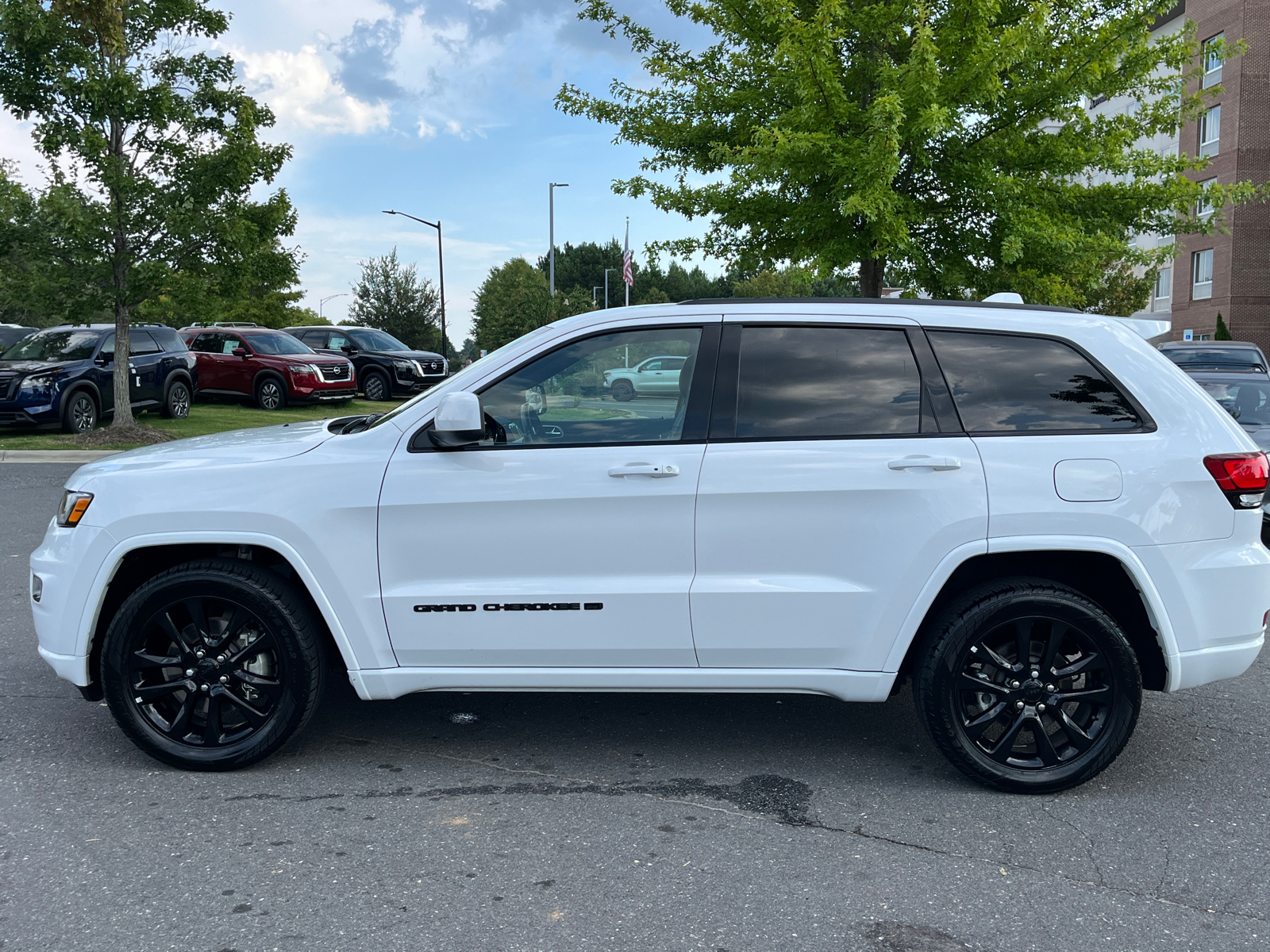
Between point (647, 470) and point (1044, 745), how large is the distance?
1728mm

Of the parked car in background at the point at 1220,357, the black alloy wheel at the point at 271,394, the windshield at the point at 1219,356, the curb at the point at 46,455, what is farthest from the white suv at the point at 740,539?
the black alloy wheel at the point at 271,394

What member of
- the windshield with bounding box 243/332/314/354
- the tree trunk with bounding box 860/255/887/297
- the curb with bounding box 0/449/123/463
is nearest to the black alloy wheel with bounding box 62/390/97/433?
the curb with bounding box 0/449/123/463

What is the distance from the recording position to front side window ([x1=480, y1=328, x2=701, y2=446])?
154 inches

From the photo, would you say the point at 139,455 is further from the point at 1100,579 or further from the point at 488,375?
the point at 1100,579

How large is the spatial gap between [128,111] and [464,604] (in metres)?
15.0

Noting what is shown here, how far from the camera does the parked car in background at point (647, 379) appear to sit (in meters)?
3.96

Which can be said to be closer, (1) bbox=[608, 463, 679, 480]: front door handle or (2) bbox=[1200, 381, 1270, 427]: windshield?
(1) bbox=[608, 463, 679, 480]: front door handle

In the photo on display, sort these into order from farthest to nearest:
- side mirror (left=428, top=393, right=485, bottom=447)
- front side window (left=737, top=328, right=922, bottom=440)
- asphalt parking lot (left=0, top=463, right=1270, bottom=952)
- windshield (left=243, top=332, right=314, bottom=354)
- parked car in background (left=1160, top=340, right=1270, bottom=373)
Result: windshield (left=243, top=332, right=314, bottom=354)
parked car in background (left=1160, top=340, right=1270, bottom=373)
front side window (left=737, top=328, right=922, bottom=440)
side mirror (left=428, top=393, right=485, bottom=447)
asphalt parking lot (left=0, top=463, right=1270, bottom=952)

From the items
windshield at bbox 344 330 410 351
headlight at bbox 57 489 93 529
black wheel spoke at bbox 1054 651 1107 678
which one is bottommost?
black wheel spoke at bbox 1054 651 1107 678

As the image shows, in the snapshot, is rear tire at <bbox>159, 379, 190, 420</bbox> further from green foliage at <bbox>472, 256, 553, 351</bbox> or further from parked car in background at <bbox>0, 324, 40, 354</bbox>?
green foliage at <bbox>472, 256, 553, 351</bbox>

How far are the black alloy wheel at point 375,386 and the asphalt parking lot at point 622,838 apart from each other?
21.3 meters

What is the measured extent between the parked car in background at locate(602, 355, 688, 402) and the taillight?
1905 millimetres

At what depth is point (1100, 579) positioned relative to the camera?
13.3 feet

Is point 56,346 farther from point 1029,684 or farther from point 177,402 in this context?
point 1029,684
